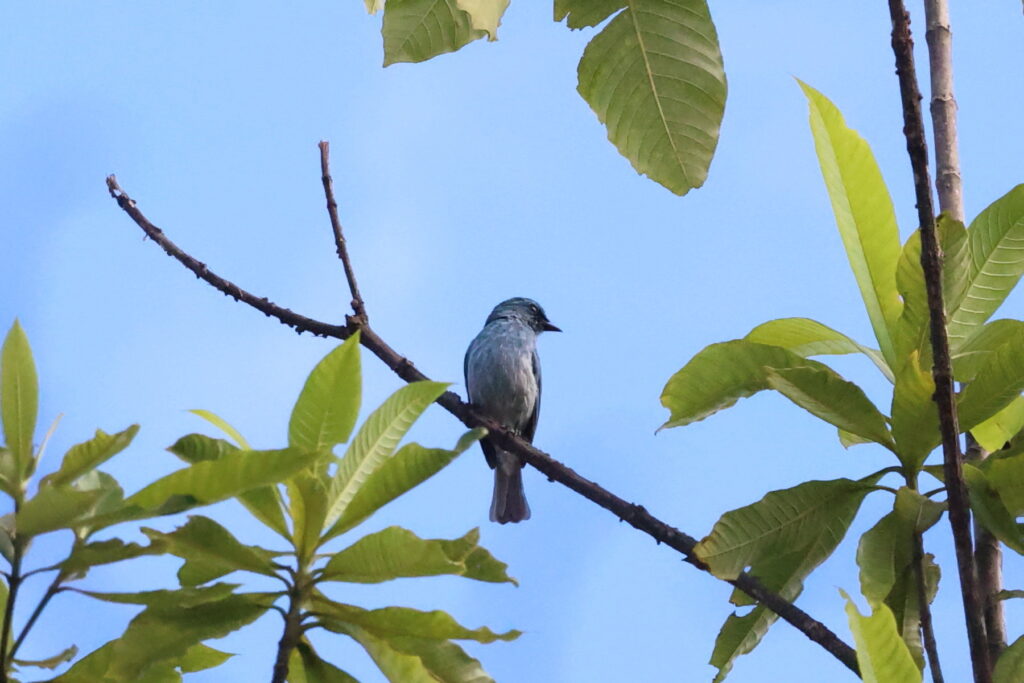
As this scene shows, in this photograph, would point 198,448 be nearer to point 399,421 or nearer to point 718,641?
point 399,421

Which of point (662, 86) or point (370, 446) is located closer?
point (370, 446)

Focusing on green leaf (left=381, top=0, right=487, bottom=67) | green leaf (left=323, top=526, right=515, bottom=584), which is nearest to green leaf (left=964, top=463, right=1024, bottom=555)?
green leaf (left=323, top=526, right=515, bottom=584)

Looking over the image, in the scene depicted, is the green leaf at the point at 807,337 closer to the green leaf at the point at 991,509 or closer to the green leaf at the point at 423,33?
the green leaf at the point at 991,509

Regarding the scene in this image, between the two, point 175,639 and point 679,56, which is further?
point 679,56

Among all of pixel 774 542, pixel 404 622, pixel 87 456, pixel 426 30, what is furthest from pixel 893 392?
pixel 87 456

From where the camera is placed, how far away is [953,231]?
2848 millimetres

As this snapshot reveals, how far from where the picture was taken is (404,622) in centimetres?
261

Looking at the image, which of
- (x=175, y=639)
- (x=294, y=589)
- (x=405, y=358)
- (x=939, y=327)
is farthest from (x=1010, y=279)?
(x=175, y=639)

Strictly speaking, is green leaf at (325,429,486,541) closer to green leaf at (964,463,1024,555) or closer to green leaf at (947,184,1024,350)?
green leaf at (964,463,1024,555)

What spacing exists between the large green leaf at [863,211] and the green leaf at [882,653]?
1.25 meters

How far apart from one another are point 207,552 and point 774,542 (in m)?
1.45

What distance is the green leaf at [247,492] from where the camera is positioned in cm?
257

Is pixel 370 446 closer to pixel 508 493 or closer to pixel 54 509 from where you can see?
pixel 54 509

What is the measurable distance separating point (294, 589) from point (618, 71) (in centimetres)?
155
